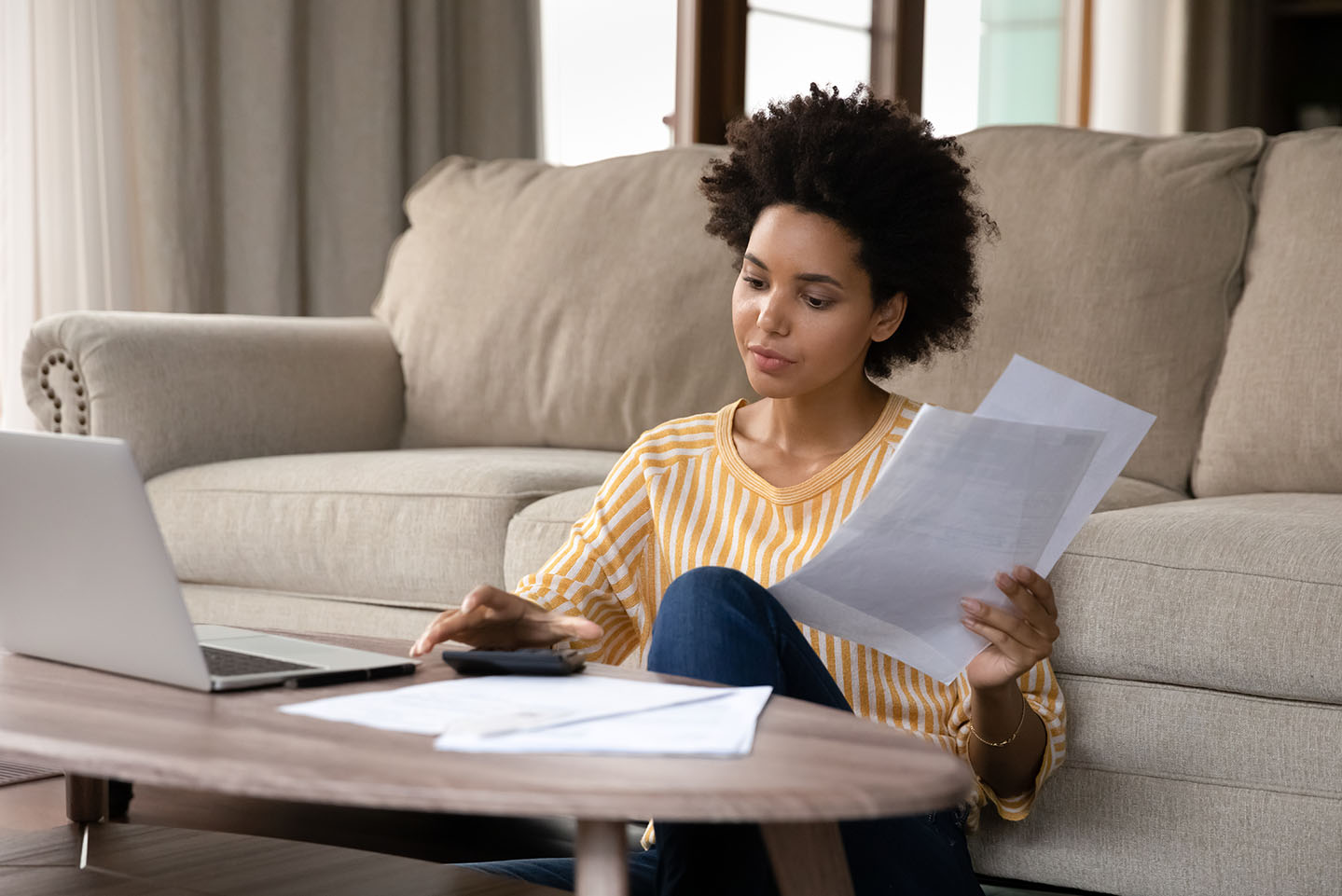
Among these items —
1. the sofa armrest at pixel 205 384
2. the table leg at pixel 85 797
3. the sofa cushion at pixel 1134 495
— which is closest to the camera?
the table leg at pixel 85 797

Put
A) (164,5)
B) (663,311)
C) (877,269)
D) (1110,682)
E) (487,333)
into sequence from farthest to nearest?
(164,5) → (487,333) → (663,311) → (1110,682) → (877,269)

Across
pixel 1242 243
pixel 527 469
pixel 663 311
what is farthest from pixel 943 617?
pixel 663 311

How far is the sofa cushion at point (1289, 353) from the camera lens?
183 cm

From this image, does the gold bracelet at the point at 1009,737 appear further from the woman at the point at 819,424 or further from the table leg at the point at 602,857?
the table leg at the point at 602,857

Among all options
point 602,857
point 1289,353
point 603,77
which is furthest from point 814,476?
point 603,77

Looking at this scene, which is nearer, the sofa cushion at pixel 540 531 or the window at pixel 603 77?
the sofa cushion at pixel 540 531

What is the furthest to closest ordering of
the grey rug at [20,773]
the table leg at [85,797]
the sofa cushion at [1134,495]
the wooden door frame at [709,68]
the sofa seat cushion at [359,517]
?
the wooden door frame at [709,68], the grey rug at [20,773], the sofa seat cushion at [359,517], the sofa cushion at [1134,495], the table leg at [85,797]

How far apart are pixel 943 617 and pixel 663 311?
1.33 metres

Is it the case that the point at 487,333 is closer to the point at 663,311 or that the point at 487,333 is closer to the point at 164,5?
the point at 663,311

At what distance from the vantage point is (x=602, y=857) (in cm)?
70

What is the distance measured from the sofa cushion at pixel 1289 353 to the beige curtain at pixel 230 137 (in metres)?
2.13

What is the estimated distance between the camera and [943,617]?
1.10 meters

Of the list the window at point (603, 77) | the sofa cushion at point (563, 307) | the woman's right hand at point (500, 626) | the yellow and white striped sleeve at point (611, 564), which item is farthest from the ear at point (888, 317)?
the window at point (603, 77)

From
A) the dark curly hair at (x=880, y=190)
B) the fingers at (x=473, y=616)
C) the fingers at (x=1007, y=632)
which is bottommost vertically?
the fingers at (x=1007, y=632)
